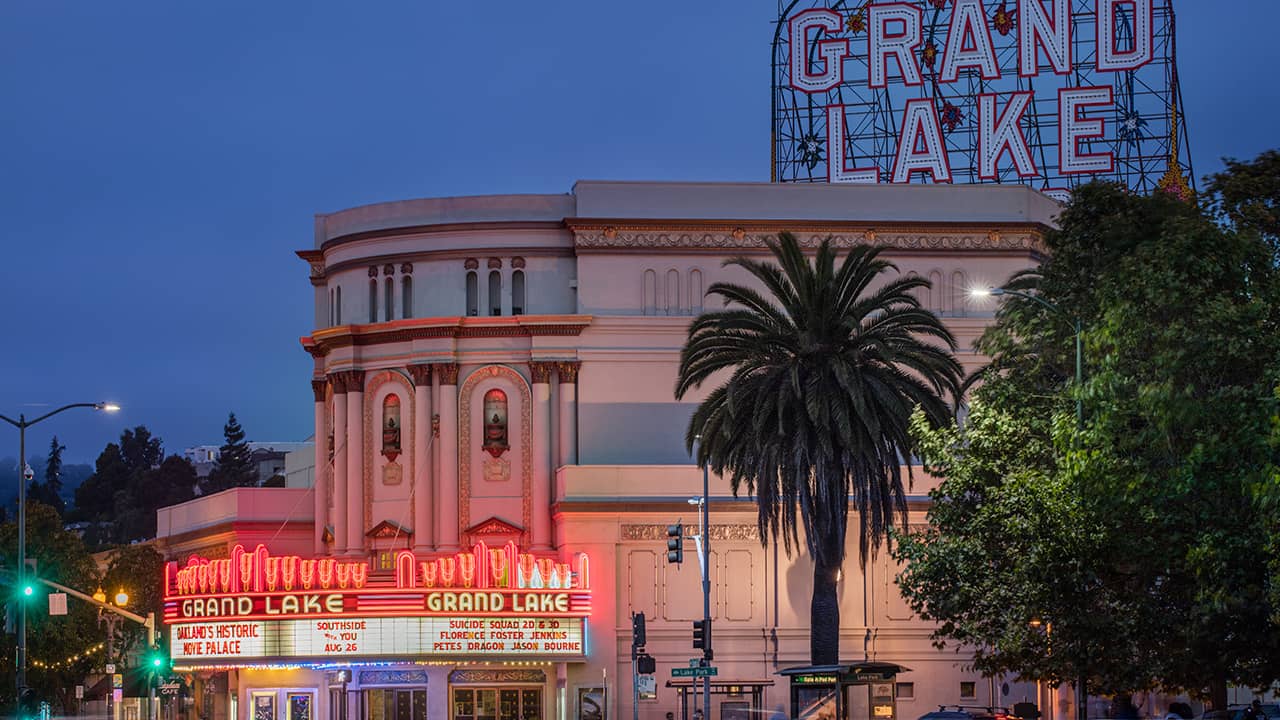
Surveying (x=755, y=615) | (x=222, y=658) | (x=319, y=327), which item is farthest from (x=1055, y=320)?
(x=319, y=327)

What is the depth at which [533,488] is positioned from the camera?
7281 centimetres

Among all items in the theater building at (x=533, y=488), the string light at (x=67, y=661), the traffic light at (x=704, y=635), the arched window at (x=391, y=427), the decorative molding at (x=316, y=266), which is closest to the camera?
the traffic light at (x=704, y=635)

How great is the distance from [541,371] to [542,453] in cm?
329

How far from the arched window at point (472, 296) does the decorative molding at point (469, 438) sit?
2562mm

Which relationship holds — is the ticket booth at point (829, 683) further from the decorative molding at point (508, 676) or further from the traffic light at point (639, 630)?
the decorative molding at point (508, 676)

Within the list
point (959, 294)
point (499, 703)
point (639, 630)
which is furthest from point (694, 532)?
point (959, 294)

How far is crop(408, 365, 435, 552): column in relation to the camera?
73.2m

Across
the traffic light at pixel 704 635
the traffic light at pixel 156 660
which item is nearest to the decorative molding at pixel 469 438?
the traffic light at pixel 156 660

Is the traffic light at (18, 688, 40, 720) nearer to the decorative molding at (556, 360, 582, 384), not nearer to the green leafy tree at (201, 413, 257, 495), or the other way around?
the decorative molding at (556, 360, 582, 384)

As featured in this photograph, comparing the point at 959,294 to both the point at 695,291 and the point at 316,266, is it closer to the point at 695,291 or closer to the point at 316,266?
the point at 695,291

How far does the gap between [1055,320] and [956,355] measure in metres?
27.1

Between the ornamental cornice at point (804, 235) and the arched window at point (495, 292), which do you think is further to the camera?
the arched window at point (495, 292)

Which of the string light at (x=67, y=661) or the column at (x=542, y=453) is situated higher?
the column at (x=542, y=453)

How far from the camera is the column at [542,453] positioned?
72.4m
